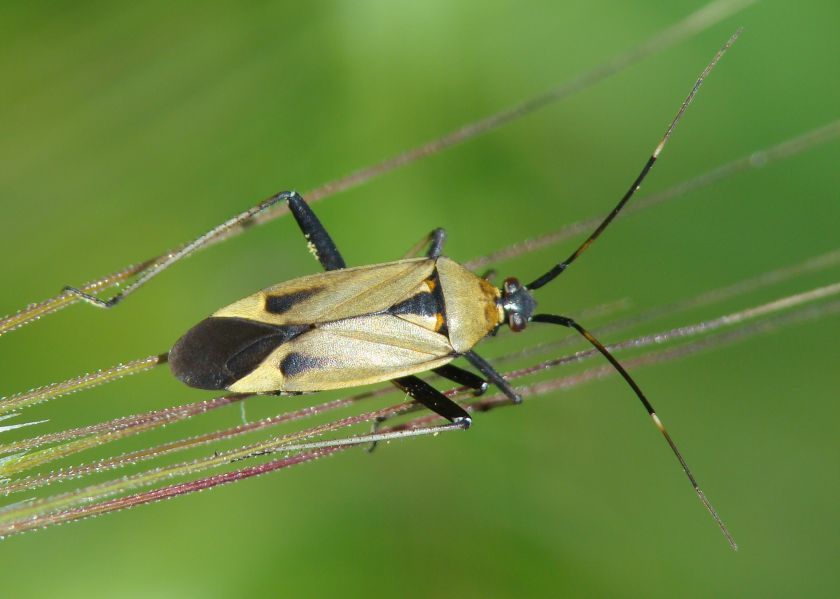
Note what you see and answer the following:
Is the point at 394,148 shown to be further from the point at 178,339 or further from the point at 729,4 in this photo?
the point at 729,4

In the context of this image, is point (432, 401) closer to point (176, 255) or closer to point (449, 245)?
point (449, 245)

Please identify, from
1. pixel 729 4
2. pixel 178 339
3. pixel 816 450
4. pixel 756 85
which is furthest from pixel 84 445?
pixel 756 85

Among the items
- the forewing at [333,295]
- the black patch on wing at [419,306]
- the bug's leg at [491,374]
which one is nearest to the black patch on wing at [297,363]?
the forewing at [333,295]

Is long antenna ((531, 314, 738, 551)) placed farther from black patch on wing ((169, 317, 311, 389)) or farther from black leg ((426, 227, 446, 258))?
black patch on wing ((169, 317, 311, 389))

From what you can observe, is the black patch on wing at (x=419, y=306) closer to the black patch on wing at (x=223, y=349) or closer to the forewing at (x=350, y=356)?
the forewing at (x=350, y=356)

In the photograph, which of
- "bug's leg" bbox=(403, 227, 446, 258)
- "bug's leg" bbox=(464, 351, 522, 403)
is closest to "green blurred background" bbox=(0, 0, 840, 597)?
"bug's leg" bbox=(403, 227, 446, 258)

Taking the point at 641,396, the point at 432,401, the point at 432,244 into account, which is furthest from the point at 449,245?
the point at 641,396
